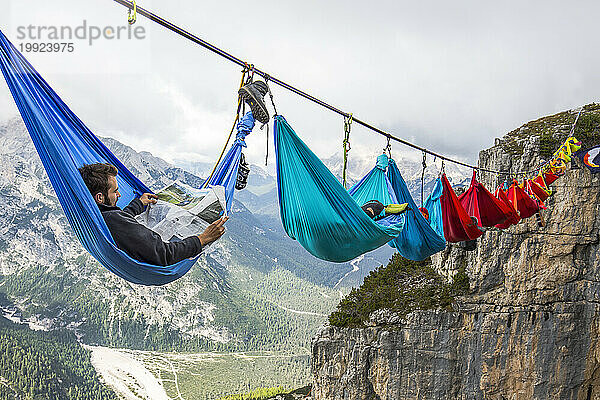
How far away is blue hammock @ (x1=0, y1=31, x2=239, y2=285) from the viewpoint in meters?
1.17

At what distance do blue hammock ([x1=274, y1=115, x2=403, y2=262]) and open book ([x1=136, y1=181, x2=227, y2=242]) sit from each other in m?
0.64

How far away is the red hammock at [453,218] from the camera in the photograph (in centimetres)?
330

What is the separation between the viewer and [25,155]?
107 meters

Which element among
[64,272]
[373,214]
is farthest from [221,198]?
[64,272]

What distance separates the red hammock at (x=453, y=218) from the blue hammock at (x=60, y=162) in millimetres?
2590

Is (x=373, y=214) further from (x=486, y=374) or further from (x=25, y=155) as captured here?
(x=25, y=155)

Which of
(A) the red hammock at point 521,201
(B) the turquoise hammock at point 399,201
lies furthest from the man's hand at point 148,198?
(A) the red hammock at point 521,201

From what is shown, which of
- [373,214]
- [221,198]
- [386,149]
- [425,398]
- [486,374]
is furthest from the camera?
[425,398]

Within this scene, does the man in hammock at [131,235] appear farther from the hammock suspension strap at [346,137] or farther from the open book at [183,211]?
the hammock suspension strap at [346,137]

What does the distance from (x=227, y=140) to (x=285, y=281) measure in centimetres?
9231

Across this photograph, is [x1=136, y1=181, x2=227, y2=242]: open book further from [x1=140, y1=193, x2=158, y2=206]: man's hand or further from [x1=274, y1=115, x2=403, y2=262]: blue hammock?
[x1=274, y1=115, x2=403, y2=262]: blue hammock

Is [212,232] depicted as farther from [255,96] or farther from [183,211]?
[255,96]

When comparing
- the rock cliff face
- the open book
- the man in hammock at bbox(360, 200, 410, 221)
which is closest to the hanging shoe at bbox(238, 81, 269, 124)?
the open book

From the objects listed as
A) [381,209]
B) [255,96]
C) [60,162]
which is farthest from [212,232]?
[381,209]
